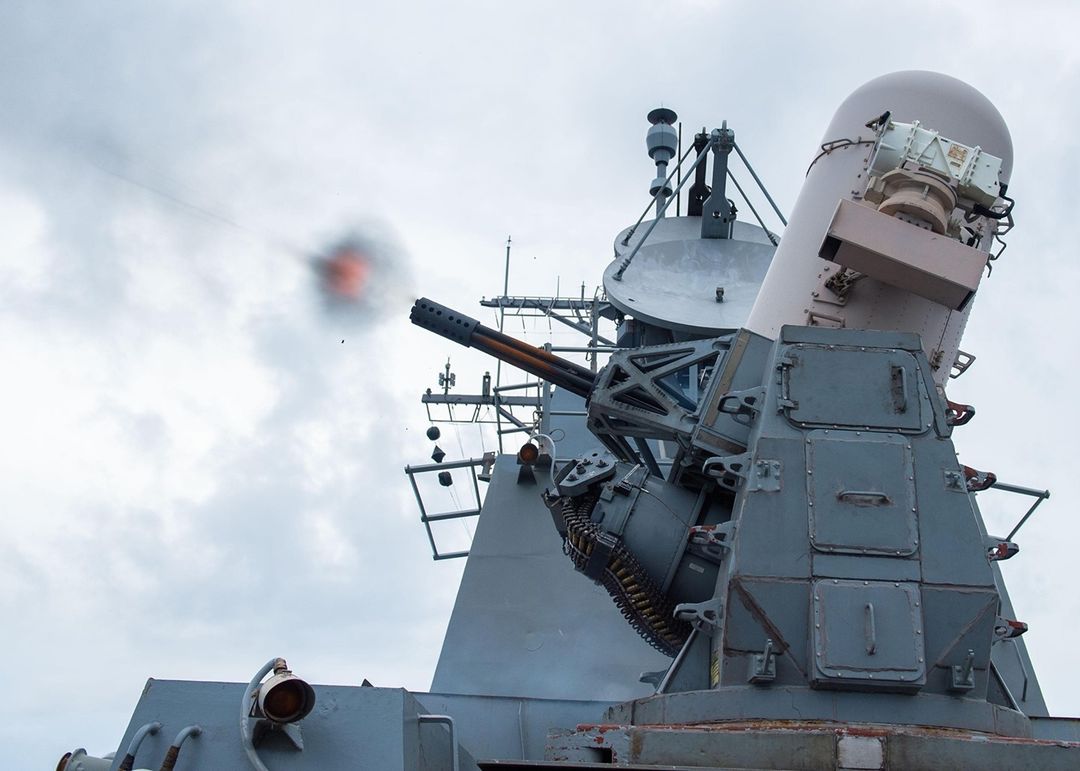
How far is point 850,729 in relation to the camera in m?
5.20

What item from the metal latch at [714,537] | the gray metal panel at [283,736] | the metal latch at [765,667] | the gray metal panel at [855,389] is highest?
the gray metal panel at [855,389]

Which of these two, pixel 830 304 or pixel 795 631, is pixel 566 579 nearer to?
pixel 830 304

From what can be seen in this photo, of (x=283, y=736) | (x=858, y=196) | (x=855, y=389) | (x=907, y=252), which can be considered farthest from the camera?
(x=858, y=196)

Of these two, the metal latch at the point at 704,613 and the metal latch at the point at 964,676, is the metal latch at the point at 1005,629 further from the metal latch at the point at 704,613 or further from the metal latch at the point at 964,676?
the metal latch at the point at 704,613

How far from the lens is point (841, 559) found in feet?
19.2

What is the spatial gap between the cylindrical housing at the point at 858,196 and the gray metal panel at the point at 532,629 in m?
3.71

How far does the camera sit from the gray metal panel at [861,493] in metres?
5.89

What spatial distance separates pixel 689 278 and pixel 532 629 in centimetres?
391

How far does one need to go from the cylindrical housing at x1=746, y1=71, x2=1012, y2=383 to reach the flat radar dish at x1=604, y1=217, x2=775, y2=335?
10.5ft

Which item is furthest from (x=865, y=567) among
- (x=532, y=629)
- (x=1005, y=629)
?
(x=532, y=629)

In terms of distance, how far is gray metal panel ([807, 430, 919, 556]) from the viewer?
5.89m

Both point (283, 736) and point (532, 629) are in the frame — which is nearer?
point (283, 736)

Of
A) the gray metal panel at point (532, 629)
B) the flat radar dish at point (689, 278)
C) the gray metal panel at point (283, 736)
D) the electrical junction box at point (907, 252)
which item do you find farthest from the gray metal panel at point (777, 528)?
the flat radar dish at point (689, 278)

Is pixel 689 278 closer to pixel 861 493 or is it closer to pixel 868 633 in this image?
pixel 861 493
